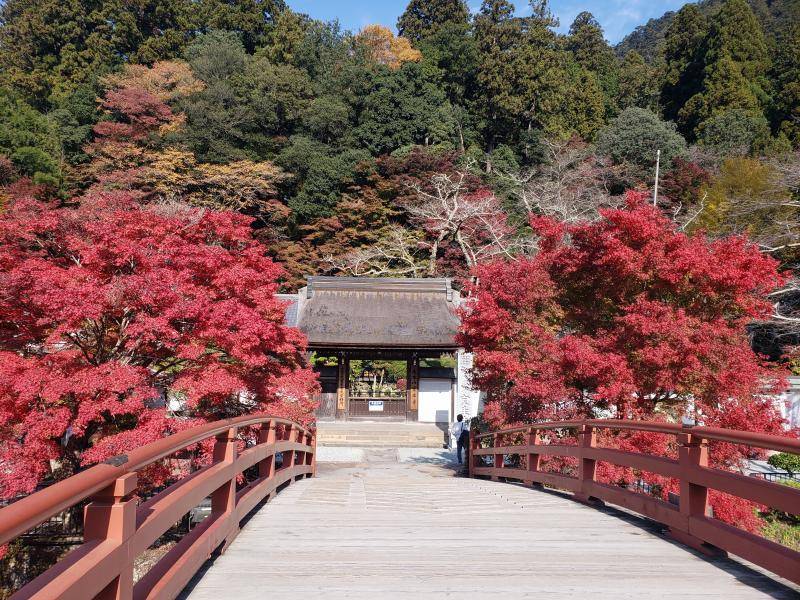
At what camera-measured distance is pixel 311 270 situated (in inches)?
1115

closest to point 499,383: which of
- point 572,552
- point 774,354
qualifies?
point 572,552

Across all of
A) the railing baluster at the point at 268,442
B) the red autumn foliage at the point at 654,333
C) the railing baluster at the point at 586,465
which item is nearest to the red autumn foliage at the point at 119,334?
the railing baluster at the point at 268,442

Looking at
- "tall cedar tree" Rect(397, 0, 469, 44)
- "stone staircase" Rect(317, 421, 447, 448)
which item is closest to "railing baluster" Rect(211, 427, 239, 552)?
"stone staircase" Rect(317, 421, 447, 448)

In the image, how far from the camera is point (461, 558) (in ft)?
12.0

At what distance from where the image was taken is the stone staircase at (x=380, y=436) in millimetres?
19531

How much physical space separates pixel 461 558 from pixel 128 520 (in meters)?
2.06

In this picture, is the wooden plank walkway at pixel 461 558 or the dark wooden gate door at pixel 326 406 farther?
the dark wooden gate door at pixel 326 406

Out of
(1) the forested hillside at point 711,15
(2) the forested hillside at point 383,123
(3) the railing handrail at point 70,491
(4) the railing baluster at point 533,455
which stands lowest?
(4) the railing baluster at point 533,455

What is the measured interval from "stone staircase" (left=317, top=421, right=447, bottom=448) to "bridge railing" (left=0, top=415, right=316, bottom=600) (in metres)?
15.5

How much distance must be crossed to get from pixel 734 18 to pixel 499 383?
115 ft

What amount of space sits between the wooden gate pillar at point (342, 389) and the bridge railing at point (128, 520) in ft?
55.9

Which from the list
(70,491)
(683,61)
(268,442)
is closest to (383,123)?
(683,61)

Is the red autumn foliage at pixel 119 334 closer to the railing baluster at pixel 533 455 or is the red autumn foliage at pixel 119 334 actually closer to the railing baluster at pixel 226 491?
the railing baluster at pixel 226 491

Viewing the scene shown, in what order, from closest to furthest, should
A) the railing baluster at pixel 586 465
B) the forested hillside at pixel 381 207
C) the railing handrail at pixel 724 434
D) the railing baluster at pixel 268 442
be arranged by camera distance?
1. the railing handrail at pixel 724 434
2. the railing baluster at pixel 586 465
3. the railing baluster at pixel 268 442
4. the forested hillside at pixel 381 207
